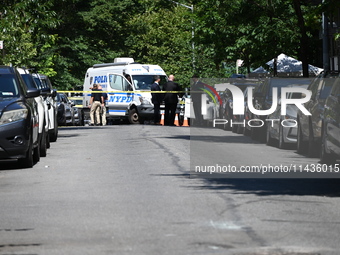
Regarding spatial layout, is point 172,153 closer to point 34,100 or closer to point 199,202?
point 34,100

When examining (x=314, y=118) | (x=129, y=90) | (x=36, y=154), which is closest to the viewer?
(x=36, y=154)

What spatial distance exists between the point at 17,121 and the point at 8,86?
1.21 meters

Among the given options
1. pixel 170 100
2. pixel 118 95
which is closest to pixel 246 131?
pixel 170 100

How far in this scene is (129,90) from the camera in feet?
130

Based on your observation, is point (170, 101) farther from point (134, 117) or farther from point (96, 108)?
point (96, 108)

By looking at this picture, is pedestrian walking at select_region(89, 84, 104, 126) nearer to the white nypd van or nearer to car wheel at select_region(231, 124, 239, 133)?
the white nypd van

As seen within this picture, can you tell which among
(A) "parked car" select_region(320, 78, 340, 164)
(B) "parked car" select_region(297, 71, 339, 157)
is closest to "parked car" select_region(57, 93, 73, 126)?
(B) "parked car" select_region(297, 71, 339, 157)

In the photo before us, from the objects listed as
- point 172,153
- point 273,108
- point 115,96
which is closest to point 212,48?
point 115,96

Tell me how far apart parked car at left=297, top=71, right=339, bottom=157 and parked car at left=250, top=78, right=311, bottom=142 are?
3.48 metres

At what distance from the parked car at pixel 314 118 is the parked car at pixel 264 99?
3.48 meters

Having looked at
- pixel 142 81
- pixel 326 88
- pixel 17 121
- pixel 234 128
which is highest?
pixel 326 88

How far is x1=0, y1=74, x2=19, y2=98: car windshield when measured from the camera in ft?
55.1

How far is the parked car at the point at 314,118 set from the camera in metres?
17.7

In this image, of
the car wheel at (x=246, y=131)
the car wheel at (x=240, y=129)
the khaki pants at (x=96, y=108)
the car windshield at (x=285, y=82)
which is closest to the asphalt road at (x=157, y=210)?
the car windshield at (x=285, y=82)
